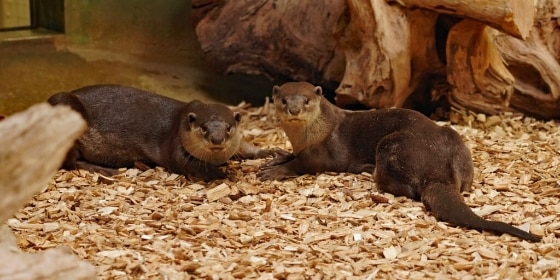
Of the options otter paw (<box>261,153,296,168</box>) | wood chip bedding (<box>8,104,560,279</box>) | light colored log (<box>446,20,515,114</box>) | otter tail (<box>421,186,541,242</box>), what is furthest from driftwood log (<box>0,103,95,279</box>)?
light colored log (<box>446,20,515,114</box>)

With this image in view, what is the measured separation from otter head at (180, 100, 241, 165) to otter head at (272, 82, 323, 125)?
0.32 meters

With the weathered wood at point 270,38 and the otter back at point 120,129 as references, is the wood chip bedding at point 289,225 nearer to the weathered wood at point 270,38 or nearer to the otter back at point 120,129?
the otter back at point 120,129

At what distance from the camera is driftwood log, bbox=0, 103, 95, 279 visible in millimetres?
2492

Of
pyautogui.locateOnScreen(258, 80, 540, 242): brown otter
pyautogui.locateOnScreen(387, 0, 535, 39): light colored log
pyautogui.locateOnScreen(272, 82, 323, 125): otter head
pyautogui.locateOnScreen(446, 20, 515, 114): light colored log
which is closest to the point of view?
pyautogui.locateOnScreen(258, 80, 540, 242): brown otter

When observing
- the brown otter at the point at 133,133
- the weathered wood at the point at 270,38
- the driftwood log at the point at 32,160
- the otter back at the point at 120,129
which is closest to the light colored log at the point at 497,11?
the weathered wood at the point at 270,38

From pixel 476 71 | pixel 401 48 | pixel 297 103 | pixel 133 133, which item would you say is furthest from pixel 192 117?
pixel 476 71

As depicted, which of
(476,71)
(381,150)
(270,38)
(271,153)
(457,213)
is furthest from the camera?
(270,38)

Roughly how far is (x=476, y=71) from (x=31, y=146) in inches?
178

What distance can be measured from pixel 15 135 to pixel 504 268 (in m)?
2.31

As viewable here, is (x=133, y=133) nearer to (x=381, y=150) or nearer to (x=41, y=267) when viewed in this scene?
(x=381, y=150)

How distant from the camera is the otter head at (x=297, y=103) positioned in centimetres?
532

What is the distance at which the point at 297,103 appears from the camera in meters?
5.32

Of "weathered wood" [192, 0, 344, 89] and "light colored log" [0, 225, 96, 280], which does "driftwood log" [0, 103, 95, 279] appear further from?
"weathered wood" [192, 0, 344, 89]

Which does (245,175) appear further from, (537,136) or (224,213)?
(537,136)
